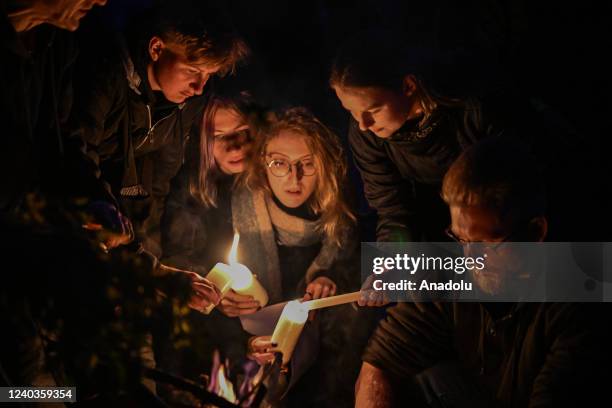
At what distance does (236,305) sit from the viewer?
636 centimetres

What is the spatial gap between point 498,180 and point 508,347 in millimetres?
1289

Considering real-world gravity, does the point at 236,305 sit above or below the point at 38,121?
below

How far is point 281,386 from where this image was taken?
632 cm

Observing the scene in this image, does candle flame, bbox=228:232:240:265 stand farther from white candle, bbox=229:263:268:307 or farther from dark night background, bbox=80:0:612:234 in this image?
dark night background, bbox=80:0:612:234

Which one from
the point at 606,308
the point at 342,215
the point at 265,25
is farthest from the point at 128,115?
the point at 606,308

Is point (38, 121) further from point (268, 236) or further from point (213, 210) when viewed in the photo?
point (268, 236)

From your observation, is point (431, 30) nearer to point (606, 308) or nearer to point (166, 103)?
point (166, 103)

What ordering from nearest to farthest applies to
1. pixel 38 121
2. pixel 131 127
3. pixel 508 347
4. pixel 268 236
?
pixel 38 121, pixel 131 127, pixel 508 347, pixel 268 236

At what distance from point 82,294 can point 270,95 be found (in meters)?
2.24

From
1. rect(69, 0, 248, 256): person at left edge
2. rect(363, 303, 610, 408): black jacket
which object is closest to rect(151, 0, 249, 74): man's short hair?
rect(69, 0, 248, 256): person at left edge

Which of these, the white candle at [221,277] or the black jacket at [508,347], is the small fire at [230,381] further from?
the black jacket at [508,347]

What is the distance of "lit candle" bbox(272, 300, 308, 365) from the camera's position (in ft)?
20.9

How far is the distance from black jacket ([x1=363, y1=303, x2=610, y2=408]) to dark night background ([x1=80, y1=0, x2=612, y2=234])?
1.04 m

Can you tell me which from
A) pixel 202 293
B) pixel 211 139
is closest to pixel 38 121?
pixel 211 139
